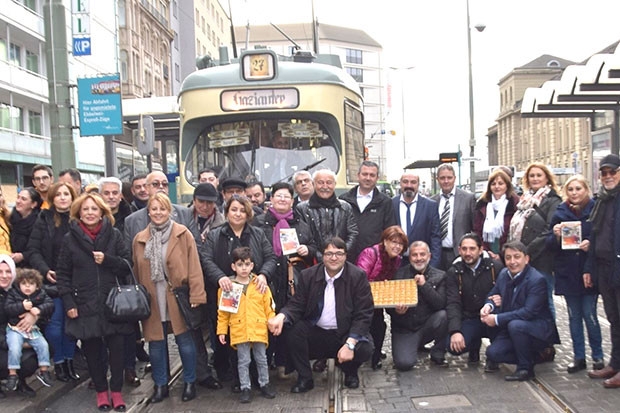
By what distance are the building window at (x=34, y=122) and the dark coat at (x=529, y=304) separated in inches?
1071

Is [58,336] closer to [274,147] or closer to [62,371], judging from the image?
[62,371]

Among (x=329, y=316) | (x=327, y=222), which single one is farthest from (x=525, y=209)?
(x=329, y=316)

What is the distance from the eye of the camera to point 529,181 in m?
6.97

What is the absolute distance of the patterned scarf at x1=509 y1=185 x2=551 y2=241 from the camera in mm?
6848

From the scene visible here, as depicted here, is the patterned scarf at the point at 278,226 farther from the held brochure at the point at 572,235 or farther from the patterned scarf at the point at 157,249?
the held brochure at the point at 572,235

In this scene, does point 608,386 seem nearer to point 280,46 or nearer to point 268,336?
point 268,336

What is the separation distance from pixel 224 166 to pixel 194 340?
3950 mm

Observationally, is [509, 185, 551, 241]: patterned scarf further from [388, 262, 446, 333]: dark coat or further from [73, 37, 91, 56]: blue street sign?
[73, 37, 91, 56]: blue street sign

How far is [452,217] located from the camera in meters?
7.71

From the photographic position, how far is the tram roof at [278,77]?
31.8 ft

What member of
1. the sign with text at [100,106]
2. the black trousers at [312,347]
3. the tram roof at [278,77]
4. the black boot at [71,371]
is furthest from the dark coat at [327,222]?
the sign with text at [100,106]

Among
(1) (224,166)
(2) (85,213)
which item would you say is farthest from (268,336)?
(1) (224,166)

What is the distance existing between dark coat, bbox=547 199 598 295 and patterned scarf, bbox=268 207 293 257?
98.7 inches

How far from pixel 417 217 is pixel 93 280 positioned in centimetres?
344
